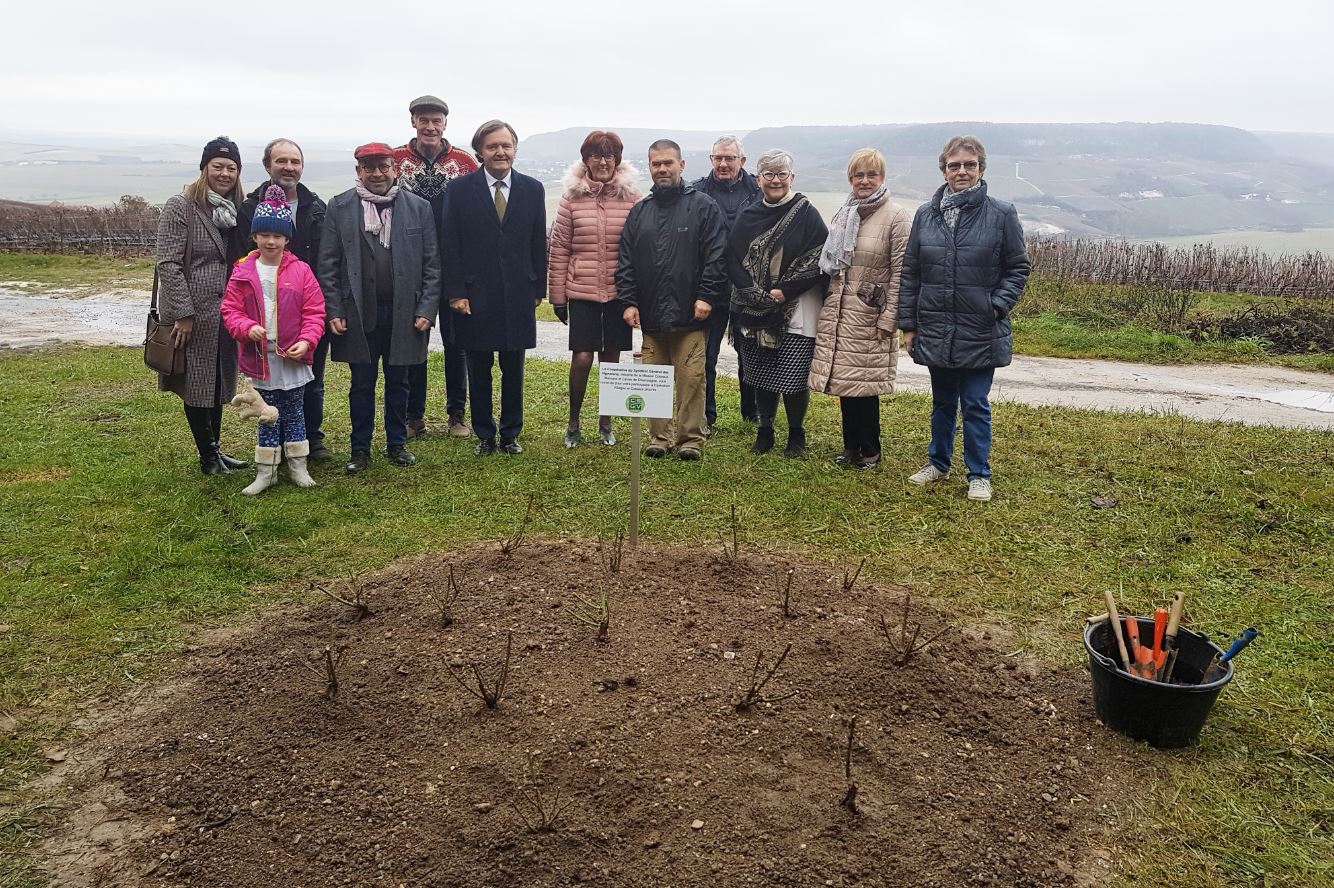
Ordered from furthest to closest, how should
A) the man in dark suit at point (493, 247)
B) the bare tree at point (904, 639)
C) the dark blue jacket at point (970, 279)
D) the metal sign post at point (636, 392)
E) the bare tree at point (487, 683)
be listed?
the man in dark suit at point (493, 247), the dark blue jacket at point (970, 279), the metal sign post at point (636, 392), the bare tree at point (904, 639), the bare tree at point (487, 683)

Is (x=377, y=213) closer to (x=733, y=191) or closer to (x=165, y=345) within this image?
(x=165, y=345)

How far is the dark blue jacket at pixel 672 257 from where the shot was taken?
5977 mm

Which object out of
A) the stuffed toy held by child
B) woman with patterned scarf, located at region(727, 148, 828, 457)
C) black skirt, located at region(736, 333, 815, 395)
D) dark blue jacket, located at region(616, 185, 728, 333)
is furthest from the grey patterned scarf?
the stuffed toy held by child

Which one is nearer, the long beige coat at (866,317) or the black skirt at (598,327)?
the long beige coat at (866,317)

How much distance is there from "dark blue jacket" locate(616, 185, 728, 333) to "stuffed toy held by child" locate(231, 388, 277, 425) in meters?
2.31

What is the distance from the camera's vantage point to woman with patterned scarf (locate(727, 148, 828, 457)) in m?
5.98

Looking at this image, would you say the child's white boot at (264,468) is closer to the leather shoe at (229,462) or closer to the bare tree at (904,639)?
the leather shoe at (229,462)

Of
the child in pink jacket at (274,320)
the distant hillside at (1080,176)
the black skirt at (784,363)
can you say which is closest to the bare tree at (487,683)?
the child in pink jacket at (274,320)

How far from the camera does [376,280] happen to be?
591 cm

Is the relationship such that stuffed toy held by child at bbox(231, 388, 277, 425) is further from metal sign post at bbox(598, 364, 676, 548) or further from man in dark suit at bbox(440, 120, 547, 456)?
metal sign post at bbox(598, 364, 676, 548)

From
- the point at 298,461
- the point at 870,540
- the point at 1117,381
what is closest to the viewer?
the point at 870,540

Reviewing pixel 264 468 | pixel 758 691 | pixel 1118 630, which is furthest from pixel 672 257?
pixel 1118 630

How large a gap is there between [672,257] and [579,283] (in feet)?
2.45

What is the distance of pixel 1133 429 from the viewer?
7.30 metres
